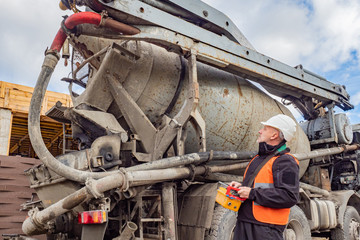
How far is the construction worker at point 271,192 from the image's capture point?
2217 millimetres

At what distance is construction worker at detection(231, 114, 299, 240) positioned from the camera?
2.22 m

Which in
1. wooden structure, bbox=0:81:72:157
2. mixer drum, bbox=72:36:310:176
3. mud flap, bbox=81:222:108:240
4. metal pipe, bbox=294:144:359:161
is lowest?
mud flap, bbox=81:222:108:240

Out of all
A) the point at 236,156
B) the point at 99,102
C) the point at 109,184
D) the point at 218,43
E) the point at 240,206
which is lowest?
the point at 240,206

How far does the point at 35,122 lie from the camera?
10.00ft

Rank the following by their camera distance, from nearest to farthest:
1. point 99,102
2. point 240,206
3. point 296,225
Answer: point 240,206
point 99,102
point 296,225

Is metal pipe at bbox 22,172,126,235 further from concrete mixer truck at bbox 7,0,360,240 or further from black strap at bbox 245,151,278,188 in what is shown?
black strap at bbox 245,151,278,188

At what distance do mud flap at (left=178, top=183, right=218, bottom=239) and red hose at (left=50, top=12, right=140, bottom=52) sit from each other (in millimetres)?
1980

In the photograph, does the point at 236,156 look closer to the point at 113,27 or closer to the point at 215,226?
the point at 215,226

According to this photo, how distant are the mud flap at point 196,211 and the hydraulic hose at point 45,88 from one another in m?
1.24

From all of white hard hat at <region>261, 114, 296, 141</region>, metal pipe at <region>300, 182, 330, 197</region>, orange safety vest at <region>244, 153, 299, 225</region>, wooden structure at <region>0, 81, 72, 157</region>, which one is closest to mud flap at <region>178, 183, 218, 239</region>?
orange safety vest at <region>244, 153, 299, 225</region>

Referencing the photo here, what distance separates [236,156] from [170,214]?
3.97 ft

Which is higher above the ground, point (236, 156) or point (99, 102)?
point (99, 102)

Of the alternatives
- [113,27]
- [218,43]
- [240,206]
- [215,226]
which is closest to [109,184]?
[240,206]

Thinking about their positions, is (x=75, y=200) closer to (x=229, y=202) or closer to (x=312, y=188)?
(x=229, y=202)
